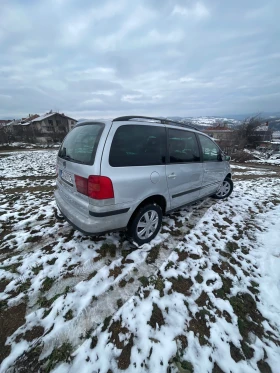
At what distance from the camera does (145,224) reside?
9.48 feet

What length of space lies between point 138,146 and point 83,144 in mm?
831

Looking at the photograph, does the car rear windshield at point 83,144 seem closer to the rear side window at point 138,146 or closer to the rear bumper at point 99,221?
the rear side window at point 138,146

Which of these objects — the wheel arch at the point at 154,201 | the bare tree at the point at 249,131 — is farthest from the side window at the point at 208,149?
the bare tree at the point at 249,131

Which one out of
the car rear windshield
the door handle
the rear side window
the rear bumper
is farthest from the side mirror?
the car rear windshield

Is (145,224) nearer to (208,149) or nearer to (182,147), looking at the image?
(182,147)

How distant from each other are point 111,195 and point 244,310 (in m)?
2.17

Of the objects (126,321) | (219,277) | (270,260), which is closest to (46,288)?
(126,321)

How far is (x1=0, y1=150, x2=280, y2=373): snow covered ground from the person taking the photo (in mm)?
1562

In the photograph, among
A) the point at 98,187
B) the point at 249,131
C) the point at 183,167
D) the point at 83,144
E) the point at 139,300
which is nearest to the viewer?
the point at 139,300

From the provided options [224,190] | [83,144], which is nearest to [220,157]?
[224,190]

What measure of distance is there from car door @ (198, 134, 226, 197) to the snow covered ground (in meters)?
1.13

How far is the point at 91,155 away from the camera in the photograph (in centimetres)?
223

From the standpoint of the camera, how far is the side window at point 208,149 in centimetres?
391

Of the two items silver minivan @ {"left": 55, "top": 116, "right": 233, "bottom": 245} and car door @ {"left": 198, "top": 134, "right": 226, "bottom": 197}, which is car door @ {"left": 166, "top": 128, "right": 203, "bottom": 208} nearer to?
silver minivan @ {"left": 55, "top": 116, "right": 233, "bottom": 245}
